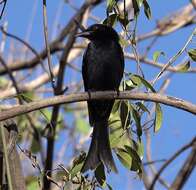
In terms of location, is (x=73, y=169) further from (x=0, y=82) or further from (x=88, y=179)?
(x=0, y=82)

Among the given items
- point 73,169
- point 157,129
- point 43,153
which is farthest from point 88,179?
point 43,153

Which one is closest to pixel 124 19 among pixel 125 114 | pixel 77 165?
pixel 125 114

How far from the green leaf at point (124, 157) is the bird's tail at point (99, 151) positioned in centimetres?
9

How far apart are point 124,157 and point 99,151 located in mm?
283

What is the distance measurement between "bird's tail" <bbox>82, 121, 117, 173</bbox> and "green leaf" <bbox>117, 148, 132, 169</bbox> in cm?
9

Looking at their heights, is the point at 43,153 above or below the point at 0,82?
below

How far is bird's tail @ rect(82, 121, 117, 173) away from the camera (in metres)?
3.03

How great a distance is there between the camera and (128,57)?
5160mm

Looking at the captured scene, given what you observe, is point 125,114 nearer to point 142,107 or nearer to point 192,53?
point 142,107

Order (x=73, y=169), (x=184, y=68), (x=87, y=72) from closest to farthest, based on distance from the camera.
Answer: (x=73, y=169) → (x=184, y=68) → (x=87, y=72)

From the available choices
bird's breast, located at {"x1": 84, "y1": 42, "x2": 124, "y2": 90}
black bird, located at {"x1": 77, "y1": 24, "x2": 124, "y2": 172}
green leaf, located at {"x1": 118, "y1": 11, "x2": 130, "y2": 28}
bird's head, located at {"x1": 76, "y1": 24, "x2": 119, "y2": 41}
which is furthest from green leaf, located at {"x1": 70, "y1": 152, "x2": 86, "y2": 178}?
bird's head, located at {"x1": 76, "y1": 24, "x2": 119, "y2": 41}

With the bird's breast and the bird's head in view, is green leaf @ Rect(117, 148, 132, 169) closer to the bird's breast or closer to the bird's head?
A: the bird's breast

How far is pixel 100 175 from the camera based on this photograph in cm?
Result: 293

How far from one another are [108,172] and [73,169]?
0.64ft
